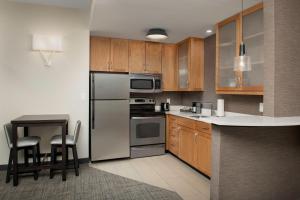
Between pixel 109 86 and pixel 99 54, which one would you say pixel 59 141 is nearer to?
pixel 109 86

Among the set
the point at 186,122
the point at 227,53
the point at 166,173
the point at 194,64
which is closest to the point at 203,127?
the point at 186,122

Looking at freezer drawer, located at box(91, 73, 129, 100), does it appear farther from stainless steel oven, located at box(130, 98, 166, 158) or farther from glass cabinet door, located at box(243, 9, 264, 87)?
glass cabinet door, located at box(243, 9, 264, 87)

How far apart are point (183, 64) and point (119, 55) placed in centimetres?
137

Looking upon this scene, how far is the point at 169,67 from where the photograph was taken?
15.6ft

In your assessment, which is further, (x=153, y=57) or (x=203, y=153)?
(x=153, y=57)

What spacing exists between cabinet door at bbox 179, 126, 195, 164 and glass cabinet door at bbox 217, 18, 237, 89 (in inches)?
37.8

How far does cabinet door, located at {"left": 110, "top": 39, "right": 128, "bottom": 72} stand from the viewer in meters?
4.25

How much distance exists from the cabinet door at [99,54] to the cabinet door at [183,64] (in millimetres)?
1562

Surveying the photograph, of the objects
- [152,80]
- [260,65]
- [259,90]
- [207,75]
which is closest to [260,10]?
[260,65]

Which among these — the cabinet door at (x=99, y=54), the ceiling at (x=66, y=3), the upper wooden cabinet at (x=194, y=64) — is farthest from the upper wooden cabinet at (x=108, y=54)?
the upper wooden cabinet at (x=194, y=64)

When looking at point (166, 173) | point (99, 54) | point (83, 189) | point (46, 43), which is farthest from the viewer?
point (99, 54)

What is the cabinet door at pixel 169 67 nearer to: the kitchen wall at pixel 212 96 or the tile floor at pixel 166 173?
the kitchen wall at pixel 212 96

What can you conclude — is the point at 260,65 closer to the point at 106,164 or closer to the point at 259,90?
the point at 259,90

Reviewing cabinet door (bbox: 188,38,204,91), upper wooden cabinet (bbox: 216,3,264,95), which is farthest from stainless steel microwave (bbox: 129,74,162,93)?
upper wooden cabinet (bbox: 216,3,264,95)
